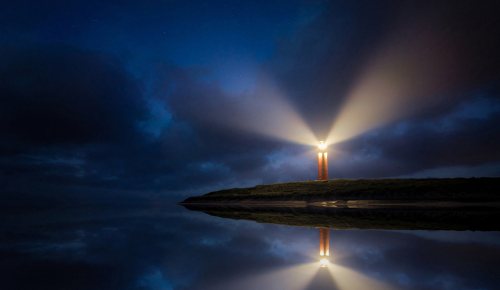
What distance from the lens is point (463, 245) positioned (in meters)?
8.71

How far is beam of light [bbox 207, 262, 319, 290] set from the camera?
499cm

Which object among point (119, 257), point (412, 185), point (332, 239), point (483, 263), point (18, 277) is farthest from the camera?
point (412, 185)

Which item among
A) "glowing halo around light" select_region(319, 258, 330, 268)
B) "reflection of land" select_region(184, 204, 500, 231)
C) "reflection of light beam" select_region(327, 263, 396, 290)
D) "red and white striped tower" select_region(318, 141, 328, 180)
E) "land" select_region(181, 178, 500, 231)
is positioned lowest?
"glowing halo around light" select_region(319, 258, 330, 268)

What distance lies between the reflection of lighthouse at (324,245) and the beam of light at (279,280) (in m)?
0.80

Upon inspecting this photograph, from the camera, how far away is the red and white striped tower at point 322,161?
43.9 m

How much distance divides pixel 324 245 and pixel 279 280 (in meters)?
4.46

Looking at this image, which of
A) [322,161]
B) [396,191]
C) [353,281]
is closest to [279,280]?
[353,281]

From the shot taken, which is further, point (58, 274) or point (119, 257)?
point (119, 257)

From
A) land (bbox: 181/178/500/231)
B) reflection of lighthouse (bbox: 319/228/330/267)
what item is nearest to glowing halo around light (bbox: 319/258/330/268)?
reflection of lighthouse (bbox: 319/228/330/267)

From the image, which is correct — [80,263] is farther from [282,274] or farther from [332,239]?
[332,239]

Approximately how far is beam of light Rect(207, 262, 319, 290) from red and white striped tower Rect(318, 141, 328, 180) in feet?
126

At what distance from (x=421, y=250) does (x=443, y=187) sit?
29.4 metres

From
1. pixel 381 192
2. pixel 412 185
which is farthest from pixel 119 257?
pixel 412 185

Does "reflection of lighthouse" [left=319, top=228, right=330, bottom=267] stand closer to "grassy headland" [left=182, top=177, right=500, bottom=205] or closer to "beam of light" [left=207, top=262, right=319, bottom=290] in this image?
"beam of light" [left=207, top=262, right=319, bottom=290]
